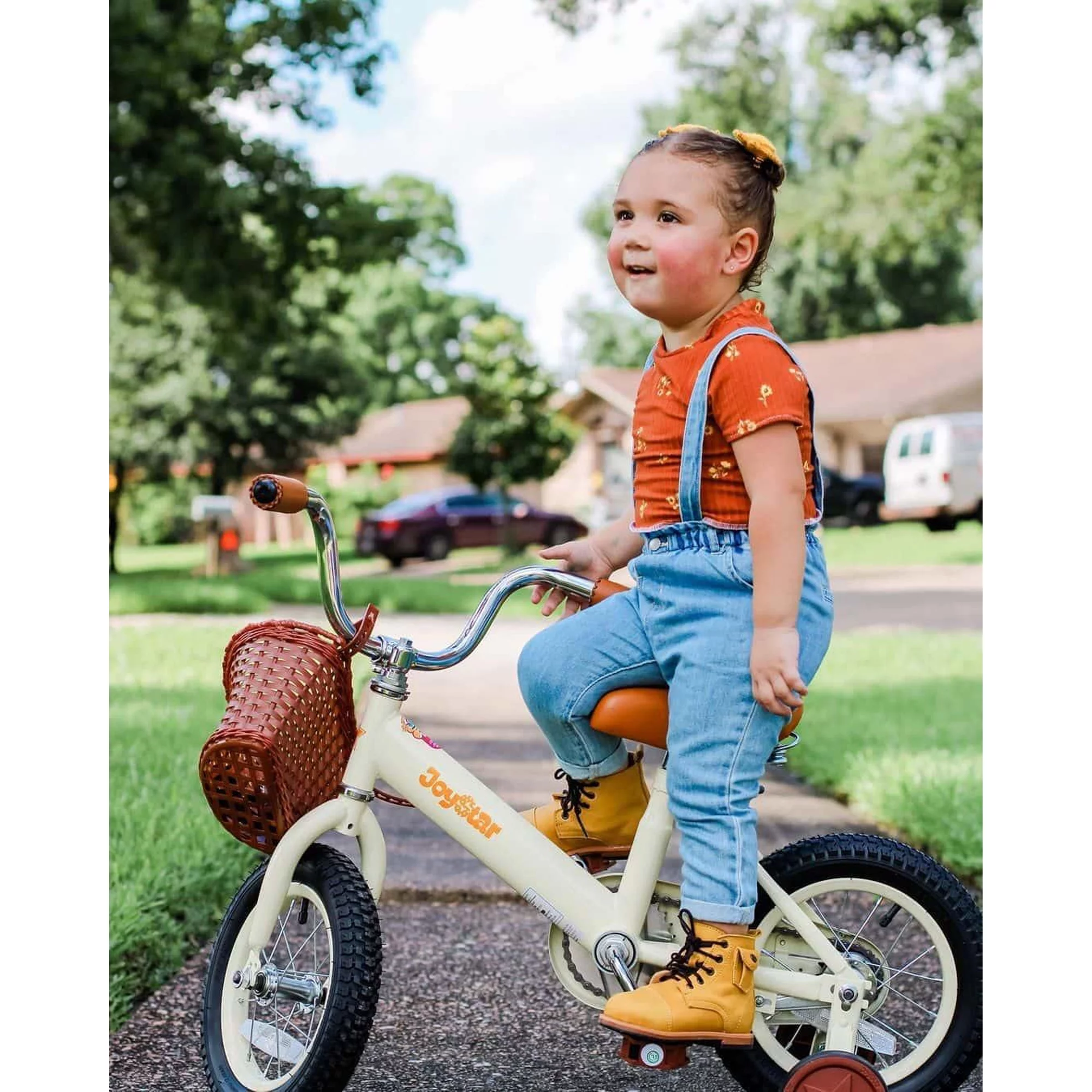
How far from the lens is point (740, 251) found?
2457mm

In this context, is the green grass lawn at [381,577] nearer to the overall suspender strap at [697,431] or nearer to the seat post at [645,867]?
the seat post at [645,867]

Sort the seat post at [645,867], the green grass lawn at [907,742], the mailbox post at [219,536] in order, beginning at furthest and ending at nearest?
the mailbox post at [219,536], the green grass lawn at [907,742], the seat post at [645,867]

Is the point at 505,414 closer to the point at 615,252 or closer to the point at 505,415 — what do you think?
the point at 505,415

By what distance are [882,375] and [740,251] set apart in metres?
33.6

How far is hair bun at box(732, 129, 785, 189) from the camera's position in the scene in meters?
2.42

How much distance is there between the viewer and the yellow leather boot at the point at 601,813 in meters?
2.68

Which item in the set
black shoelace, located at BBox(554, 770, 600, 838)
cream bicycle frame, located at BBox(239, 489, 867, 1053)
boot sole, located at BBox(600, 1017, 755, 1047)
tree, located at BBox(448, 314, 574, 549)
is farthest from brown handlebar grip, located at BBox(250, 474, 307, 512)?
tree, located at BBox(448, 314, 574, 549)

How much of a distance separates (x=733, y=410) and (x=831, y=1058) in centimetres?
111

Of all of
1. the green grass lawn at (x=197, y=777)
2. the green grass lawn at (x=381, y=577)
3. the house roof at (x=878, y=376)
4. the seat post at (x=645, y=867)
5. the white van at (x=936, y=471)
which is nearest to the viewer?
the seat post at (x=645, y=867)

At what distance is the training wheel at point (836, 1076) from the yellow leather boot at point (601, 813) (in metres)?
0.50

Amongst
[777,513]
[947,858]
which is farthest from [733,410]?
[947,858]

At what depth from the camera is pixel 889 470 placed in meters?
27.1

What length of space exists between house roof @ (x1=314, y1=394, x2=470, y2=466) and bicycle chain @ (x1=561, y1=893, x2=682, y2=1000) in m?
41.1

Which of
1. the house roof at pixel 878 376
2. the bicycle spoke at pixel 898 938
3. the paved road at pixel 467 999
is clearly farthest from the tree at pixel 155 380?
the bicycle spoke at pixel 898 938
